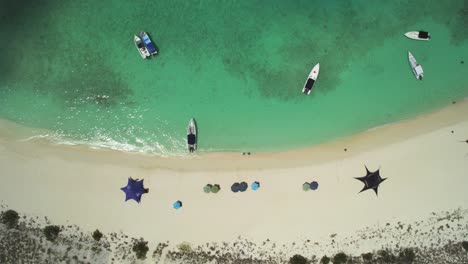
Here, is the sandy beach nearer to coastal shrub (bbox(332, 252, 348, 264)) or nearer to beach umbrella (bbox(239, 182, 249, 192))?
beach umbrella (bbox(239, 182, 249, 192))

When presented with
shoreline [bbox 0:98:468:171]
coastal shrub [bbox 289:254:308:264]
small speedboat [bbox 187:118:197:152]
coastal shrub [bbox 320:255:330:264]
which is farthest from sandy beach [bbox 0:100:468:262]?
coastal shrub [bbox 320:255:330:264]

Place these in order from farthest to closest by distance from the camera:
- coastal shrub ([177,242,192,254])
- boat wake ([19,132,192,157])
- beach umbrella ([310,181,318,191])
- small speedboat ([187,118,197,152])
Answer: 1. boat wake ([19,132,192,157])
2. small speedboat ([187,118,197,152])
3. beach umbrella ([310,181,318,191])
4. coastal shrub ([177,242,192,254])

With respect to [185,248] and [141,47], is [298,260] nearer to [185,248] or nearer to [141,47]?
[185,248]

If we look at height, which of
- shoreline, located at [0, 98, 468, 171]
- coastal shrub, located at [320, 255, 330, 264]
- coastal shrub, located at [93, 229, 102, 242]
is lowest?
coastal shrub, located at [320, 255, 330, 264]

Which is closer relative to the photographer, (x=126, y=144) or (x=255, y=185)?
(x=255, y=185)

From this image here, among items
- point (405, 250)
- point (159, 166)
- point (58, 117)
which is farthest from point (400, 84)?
point (58, 117)

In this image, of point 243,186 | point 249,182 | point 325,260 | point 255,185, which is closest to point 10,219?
point 243,186
